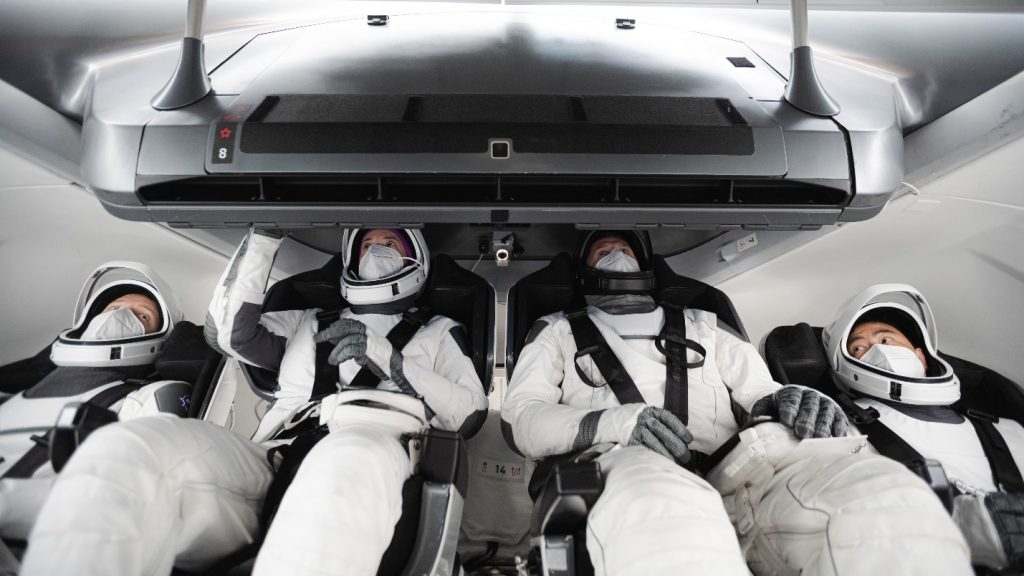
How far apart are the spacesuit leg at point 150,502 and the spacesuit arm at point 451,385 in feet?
1.64

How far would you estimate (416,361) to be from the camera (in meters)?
1.84

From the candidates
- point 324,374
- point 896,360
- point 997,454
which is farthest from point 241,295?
point 997,454

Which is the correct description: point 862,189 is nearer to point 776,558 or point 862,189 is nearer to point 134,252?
point 776,558

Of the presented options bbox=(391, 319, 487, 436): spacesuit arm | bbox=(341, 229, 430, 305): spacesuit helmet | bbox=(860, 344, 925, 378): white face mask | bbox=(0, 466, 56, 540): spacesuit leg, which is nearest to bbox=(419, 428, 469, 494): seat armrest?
bbox=(391, 319, 487, 436): spacesuit arm

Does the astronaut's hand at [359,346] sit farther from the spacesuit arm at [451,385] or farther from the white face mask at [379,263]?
the white face mask at [379,263]

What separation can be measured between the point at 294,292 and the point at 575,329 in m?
1.08

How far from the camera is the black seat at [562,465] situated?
1.09m

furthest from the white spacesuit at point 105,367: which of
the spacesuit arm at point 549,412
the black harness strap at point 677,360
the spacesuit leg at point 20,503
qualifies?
the black harness strap at point 677,360

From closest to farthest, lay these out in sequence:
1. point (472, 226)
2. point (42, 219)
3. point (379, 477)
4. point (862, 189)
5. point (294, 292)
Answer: point (379, 477) < point (862, 189) < point (42, 219) < point (294, 292) < point (472, 226)

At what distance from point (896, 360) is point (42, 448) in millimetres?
2709

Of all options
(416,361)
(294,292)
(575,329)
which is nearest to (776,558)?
(575,329)

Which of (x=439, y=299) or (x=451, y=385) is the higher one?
(x=439, y=299)

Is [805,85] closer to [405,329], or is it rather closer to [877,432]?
[877,432]

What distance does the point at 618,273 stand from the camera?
1.83 meters
